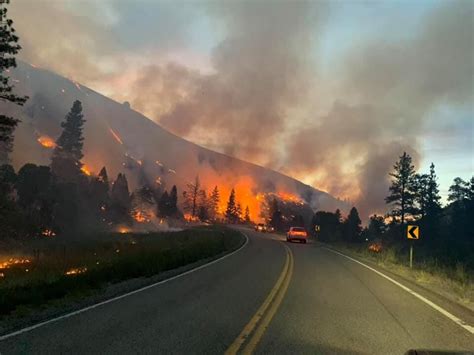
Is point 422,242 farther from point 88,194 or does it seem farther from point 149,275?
point 149,275

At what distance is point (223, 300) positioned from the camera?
1077 cm

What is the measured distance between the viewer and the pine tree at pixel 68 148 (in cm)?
10588

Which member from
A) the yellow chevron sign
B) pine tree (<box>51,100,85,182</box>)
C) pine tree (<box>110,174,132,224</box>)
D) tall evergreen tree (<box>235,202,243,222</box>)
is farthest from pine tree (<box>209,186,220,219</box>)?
the yellow chevron sign

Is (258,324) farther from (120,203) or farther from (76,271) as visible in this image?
(120,203)

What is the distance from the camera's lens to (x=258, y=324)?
8305 millimetres

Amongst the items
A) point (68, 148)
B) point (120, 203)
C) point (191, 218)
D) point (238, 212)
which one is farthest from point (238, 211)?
point (68, 148)

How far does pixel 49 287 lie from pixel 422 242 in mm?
93260

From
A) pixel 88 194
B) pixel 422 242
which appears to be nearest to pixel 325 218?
pixel 422 242

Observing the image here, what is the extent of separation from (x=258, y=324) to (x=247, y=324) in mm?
205

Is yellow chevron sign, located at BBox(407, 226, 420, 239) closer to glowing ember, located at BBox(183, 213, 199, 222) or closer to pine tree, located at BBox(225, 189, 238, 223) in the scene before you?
glowing ember, located at BBox(183, 213, 199, 222)

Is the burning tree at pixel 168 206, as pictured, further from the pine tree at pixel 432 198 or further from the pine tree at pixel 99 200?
the pine tree at pixel 432 198

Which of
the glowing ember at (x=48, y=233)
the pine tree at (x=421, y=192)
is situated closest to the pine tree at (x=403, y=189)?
the pine tree at (x=421, y=192)

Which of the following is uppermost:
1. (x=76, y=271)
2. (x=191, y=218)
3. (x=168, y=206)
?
(x=168, y=206)

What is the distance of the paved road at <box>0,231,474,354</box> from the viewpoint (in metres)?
6.67
